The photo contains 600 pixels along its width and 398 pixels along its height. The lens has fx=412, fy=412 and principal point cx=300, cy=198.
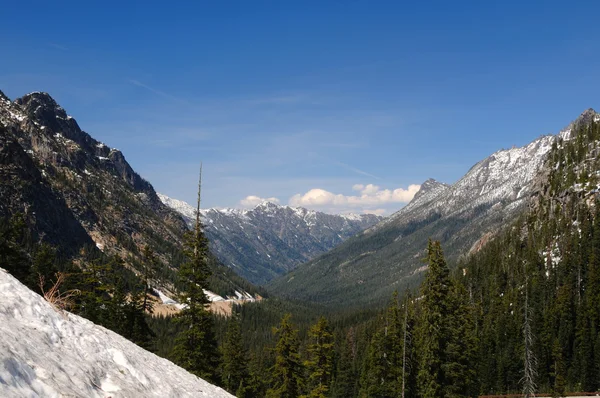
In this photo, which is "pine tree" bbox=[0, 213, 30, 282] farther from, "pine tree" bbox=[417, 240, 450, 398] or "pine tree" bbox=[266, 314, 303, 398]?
"pine tree" bbox=[417, 240, 450, 398]

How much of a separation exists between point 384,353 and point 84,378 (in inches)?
1984

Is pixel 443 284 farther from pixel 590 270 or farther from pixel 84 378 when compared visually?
pixel 590 270

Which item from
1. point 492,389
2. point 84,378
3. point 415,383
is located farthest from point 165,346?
point 84,378

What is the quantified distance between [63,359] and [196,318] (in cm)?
2389

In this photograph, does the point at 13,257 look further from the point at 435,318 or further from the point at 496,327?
the point at 496,327

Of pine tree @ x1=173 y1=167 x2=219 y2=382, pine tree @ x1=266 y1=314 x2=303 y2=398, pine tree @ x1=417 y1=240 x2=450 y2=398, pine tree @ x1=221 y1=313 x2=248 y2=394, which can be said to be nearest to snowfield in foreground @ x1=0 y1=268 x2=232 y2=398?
pine tree @ x1=173 y1=167 x2=219 y2=382

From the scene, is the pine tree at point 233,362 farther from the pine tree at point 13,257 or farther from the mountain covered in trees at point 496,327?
the pine tree at point 13,257

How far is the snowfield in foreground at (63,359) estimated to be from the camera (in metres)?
7.35

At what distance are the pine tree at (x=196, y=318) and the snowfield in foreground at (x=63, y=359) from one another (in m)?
18.7

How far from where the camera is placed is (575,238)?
118 m

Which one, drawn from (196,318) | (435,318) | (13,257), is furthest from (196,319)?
(13,257)

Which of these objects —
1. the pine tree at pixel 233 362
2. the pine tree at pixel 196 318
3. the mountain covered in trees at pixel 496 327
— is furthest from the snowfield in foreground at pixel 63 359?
the pine tree at pixel 233 362

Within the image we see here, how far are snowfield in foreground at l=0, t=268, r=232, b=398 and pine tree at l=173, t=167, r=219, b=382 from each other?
1866cm

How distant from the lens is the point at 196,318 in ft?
105
